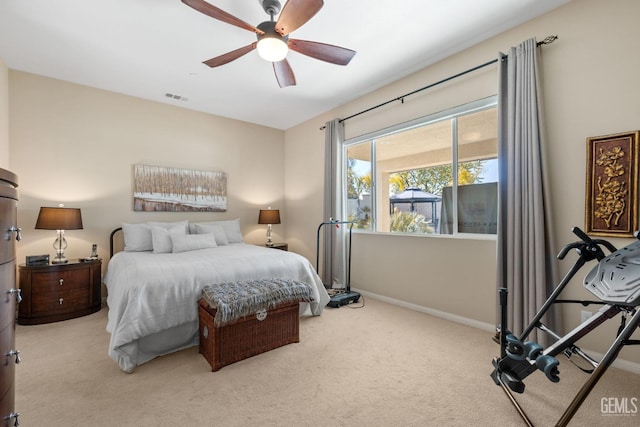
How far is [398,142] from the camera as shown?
12.7 feet

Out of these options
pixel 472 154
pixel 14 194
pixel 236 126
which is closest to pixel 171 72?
pixel 236 126

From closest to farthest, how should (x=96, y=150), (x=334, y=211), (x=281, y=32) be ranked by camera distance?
(x=281, y=32) → (x=96, y=150) → (x=334, y=211)

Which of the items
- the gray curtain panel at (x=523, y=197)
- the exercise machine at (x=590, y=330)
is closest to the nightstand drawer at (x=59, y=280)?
the exercise machine at (x=590, y=330)

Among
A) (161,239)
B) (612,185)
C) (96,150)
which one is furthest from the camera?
(96,150)

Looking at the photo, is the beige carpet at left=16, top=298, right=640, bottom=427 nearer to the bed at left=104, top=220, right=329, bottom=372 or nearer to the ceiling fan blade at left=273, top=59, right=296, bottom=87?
the bed at left=104, top=220, right=329, bottom=372

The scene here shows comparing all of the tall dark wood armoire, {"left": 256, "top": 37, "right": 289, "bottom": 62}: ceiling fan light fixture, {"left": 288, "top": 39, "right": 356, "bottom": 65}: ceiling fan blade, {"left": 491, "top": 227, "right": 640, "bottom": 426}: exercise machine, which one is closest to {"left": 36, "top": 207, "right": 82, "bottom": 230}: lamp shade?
the tall dark wood armoire

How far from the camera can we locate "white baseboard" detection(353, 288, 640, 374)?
2113 millimetres

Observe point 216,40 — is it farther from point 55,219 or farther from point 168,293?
point 55,219

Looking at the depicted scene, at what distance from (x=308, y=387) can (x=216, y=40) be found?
125 inches

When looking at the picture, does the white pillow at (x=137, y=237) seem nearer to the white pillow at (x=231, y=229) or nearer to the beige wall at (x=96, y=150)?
the beige wall at (x=96, y=150)

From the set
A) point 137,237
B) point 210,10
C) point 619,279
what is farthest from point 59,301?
point 619,279

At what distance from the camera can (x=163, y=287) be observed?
2.33 m

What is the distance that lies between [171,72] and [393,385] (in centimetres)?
399

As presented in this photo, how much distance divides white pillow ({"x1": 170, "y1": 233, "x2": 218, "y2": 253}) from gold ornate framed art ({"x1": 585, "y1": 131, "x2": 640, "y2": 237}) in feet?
13.0
